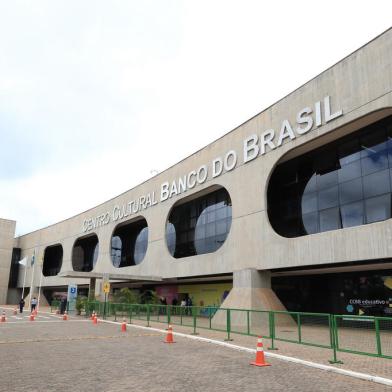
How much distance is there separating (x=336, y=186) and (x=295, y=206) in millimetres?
3601

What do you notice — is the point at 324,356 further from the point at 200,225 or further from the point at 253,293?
the point at 200,225

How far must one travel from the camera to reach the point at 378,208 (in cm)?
2052

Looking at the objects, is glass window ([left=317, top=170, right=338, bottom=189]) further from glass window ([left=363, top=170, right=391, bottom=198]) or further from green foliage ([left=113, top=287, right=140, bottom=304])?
green foliage ([left=113, top=287, right=140, bottom=304])

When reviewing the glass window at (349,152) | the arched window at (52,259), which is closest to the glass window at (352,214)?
the glass window at (349,152)

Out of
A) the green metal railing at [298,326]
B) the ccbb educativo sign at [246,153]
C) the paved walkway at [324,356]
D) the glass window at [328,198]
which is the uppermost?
the ccbb educativo sign at [246,153]

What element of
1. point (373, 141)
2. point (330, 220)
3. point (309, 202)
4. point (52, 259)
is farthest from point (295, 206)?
point (52, 259)

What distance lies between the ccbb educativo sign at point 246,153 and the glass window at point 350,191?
3499 mm

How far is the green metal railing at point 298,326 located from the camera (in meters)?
11.5

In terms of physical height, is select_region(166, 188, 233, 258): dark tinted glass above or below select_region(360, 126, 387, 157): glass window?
below

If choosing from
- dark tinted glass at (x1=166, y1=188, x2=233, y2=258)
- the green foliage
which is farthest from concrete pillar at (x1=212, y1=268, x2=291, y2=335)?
the green foliage

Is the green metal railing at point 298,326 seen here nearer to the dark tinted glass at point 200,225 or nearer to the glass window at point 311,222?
the glass window at point 311,222

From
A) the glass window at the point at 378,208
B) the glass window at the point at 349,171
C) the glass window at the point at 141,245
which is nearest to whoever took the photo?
the glass window at the point at 378,208

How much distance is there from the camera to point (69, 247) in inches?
2226

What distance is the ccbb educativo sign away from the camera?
2261 cm
